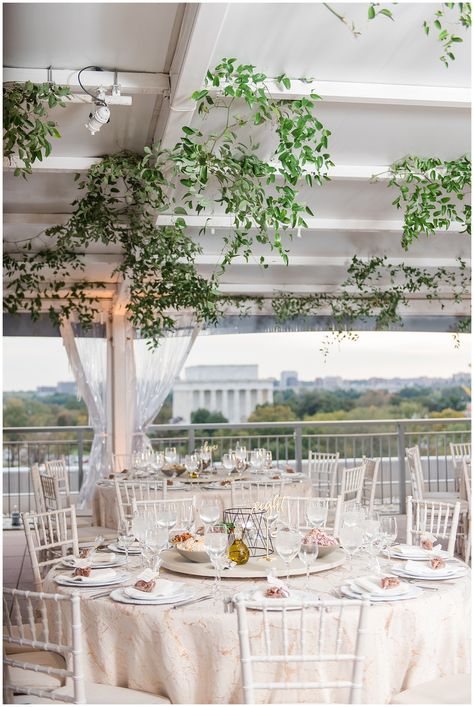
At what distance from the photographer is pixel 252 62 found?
11.9 ft

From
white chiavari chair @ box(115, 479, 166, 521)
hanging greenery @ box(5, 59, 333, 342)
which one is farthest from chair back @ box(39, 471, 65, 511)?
hanging greenery @ box(5, 59, 333, 342)

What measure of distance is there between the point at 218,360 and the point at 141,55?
920 centimetres

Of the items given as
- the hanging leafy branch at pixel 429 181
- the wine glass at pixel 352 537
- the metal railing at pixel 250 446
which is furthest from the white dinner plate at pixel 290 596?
the metal railing at pixel 250 446

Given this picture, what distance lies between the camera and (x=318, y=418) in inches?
587

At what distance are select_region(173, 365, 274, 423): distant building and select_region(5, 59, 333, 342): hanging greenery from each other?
6383 millimetres

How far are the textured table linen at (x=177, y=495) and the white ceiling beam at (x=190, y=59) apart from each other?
112 inches

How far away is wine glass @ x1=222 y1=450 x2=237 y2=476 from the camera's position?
21.7ft

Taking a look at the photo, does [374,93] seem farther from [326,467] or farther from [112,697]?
[326,467]

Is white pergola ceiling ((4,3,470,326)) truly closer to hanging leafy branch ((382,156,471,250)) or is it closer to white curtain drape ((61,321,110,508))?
hanging leafy branch ((382,156,471,250))

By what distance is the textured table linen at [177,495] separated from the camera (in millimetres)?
5883

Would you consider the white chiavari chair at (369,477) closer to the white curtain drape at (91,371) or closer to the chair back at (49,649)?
the white curtain drape at (91,371)

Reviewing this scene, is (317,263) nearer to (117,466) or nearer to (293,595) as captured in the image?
(117,466)

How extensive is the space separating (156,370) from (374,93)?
6.43 m

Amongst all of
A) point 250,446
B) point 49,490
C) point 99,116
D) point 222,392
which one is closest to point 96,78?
point 99,116
